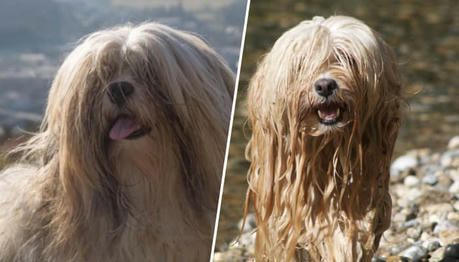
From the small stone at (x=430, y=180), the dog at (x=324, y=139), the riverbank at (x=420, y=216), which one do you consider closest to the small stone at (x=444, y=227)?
the riverbank at (x=420, y=216)

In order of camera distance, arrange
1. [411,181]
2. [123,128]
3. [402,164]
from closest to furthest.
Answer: [123,128] < [411,181] < [402,164]

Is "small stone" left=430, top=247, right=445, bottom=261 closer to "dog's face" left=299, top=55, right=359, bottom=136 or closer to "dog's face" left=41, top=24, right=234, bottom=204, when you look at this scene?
"dog's face" left=299, top=55, right=359, bottom=136

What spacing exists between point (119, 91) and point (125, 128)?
0.13 metres

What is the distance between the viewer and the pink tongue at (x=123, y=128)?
294 centimetres

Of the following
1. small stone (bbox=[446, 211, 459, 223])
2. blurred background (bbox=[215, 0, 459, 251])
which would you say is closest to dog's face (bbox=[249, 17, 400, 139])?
small stone (bbox=[446, 211, 459, 223])

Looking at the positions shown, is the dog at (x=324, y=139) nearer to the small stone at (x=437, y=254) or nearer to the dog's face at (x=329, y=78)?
the dog's face at (x=329, y=78)

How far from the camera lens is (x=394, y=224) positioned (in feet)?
12.9

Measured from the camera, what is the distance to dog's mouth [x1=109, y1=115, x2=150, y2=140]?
9.64 feet

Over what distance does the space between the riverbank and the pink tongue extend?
0.63 m

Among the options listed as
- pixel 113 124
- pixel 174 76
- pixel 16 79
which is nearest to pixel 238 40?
pixel 174 76

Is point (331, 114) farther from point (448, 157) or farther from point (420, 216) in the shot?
point (448, 157)

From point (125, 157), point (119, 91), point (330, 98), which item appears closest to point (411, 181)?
point (330, 98)

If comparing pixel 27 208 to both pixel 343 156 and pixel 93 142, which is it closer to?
pixel 93 142

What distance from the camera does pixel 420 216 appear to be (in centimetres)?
400
